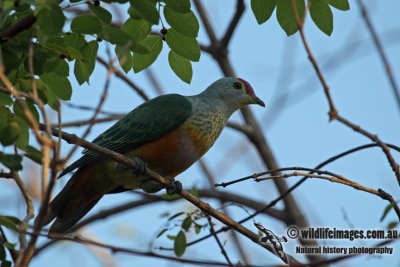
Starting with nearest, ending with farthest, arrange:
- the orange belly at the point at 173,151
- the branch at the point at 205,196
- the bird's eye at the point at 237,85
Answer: the orange belly at the point at 173,151 → the bird's eye at the point at 237,85 → the branch at the point at 205,196

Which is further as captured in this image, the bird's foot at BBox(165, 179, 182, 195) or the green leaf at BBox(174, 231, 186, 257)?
the bird's foot at BBox(165, 179, 182, 195)

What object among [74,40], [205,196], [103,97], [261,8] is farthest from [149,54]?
[205,196]

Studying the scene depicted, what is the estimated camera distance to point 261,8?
9.46 ft

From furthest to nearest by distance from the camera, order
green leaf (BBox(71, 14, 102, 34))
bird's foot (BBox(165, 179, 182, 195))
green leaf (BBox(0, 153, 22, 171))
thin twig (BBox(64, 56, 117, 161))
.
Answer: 1. bird's foot (BBox(165, 179, 182, 195))
2. green leaf (BBox(71, 14, 102, 34))
3. green leaf (BBox(0, 153, 22, 171))
4. thin twig (BBox(64, 56, 117, 161))

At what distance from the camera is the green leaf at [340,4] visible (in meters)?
2.94

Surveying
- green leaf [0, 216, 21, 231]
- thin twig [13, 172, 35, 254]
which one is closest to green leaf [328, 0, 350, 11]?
thin twig [13, 172, 35, 254]

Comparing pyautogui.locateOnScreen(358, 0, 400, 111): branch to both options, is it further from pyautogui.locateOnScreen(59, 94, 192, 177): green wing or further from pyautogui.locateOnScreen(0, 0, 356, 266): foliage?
pyautogui.locateOnScreen(59, 94, 192, 177): green wing

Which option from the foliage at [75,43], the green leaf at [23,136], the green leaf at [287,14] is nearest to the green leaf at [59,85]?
the foliage at [75,43]

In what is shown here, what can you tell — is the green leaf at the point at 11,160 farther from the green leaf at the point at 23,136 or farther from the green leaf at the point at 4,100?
the green leaf at the point at 4,100

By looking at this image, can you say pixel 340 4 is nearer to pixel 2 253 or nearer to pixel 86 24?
pixel 86 24

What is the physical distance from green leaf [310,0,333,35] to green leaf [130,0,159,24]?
98 centimetres

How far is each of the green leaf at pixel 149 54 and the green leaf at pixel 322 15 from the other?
0.96 metres

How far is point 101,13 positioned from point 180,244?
1.52m

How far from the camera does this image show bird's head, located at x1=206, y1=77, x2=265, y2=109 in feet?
15.7
